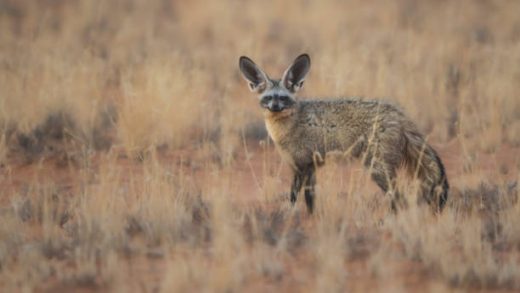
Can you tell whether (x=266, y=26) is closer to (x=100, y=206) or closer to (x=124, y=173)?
(x=124, y=173)

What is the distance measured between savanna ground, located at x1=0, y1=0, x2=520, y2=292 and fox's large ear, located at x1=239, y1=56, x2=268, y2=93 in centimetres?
72

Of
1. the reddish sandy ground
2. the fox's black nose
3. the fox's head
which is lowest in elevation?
the reddish sandy ground

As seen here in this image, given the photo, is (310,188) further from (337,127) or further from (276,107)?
(276,107)

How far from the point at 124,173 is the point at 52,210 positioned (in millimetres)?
2667

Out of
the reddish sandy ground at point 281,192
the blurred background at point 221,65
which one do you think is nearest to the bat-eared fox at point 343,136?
the reddish sandy ground at point 281,192

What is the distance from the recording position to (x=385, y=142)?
7438mm

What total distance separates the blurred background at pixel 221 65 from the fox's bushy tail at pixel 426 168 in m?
1.02

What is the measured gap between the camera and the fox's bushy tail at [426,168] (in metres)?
7.41

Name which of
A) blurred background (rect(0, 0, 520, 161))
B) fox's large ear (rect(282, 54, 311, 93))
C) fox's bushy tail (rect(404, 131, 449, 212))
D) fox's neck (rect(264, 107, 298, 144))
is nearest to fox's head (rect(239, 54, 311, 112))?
fox's large ear (rect(282, 54, 311, 93))

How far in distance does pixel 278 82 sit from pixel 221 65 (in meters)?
7.48

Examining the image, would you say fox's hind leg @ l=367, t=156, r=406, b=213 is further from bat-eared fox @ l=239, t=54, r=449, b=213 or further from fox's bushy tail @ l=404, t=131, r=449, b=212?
fox's bushy tail @ l=404, t=131, r=449, b=212

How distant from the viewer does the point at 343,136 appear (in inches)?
305

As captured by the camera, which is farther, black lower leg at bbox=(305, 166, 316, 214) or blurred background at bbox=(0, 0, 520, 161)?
blurred background at bbox=(0, 0, 520, 161)

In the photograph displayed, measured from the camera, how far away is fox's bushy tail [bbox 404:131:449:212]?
7414 mm
